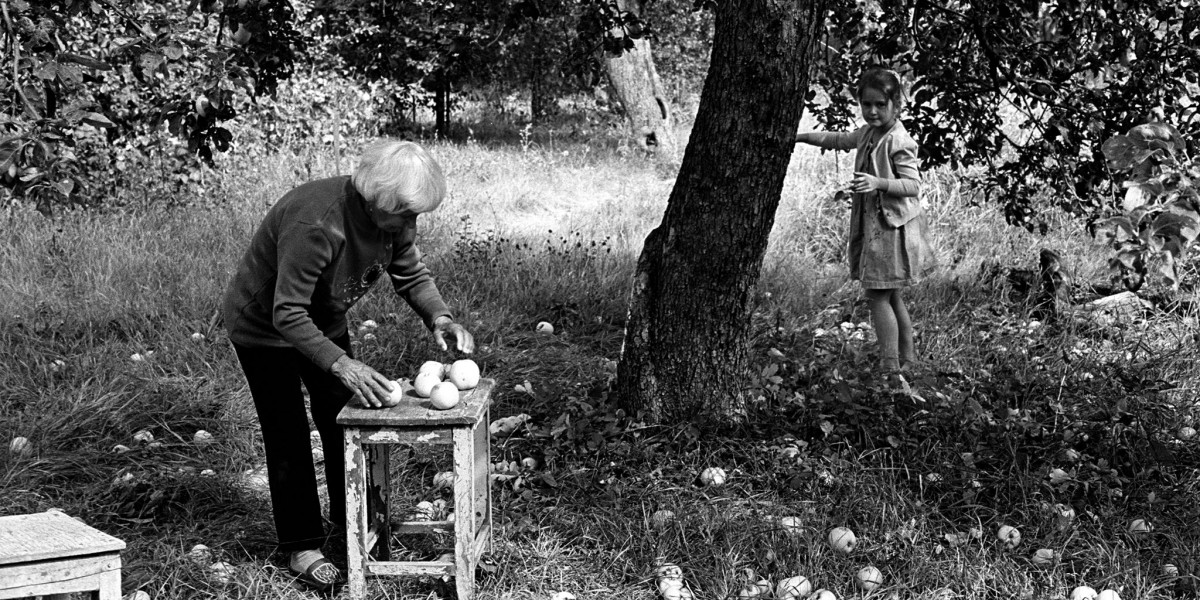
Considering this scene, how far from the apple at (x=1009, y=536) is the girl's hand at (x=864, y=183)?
1561mm

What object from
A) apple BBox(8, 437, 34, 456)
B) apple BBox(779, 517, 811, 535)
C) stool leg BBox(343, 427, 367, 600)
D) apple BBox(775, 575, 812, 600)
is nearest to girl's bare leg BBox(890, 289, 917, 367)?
apple BBox(779, 517, 811, 535)

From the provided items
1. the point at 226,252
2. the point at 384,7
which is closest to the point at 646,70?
the point at 226,252

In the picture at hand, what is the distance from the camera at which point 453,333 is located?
3.17 m

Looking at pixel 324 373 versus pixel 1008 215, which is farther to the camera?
pixel 1008 215

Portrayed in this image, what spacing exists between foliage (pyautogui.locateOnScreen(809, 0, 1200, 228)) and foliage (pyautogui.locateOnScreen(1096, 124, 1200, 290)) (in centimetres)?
275

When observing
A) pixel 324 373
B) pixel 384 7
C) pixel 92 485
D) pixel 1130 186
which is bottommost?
pixel 92 485

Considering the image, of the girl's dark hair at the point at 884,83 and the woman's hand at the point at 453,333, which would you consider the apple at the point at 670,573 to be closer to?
the woman's hand at the point at 453,333

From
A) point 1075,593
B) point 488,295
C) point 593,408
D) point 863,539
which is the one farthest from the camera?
Answer: point 488,295

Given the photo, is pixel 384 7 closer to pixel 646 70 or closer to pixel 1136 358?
pixel 1136 358

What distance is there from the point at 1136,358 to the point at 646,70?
9121mm

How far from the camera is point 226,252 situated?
626cm

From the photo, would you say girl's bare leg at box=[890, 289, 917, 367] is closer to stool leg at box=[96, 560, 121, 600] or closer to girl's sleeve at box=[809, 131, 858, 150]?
girl's sleeve at box=[809, 131, 858, 150]

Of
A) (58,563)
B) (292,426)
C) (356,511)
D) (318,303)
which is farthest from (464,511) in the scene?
(58,563)

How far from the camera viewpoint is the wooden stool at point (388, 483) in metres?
2.88
